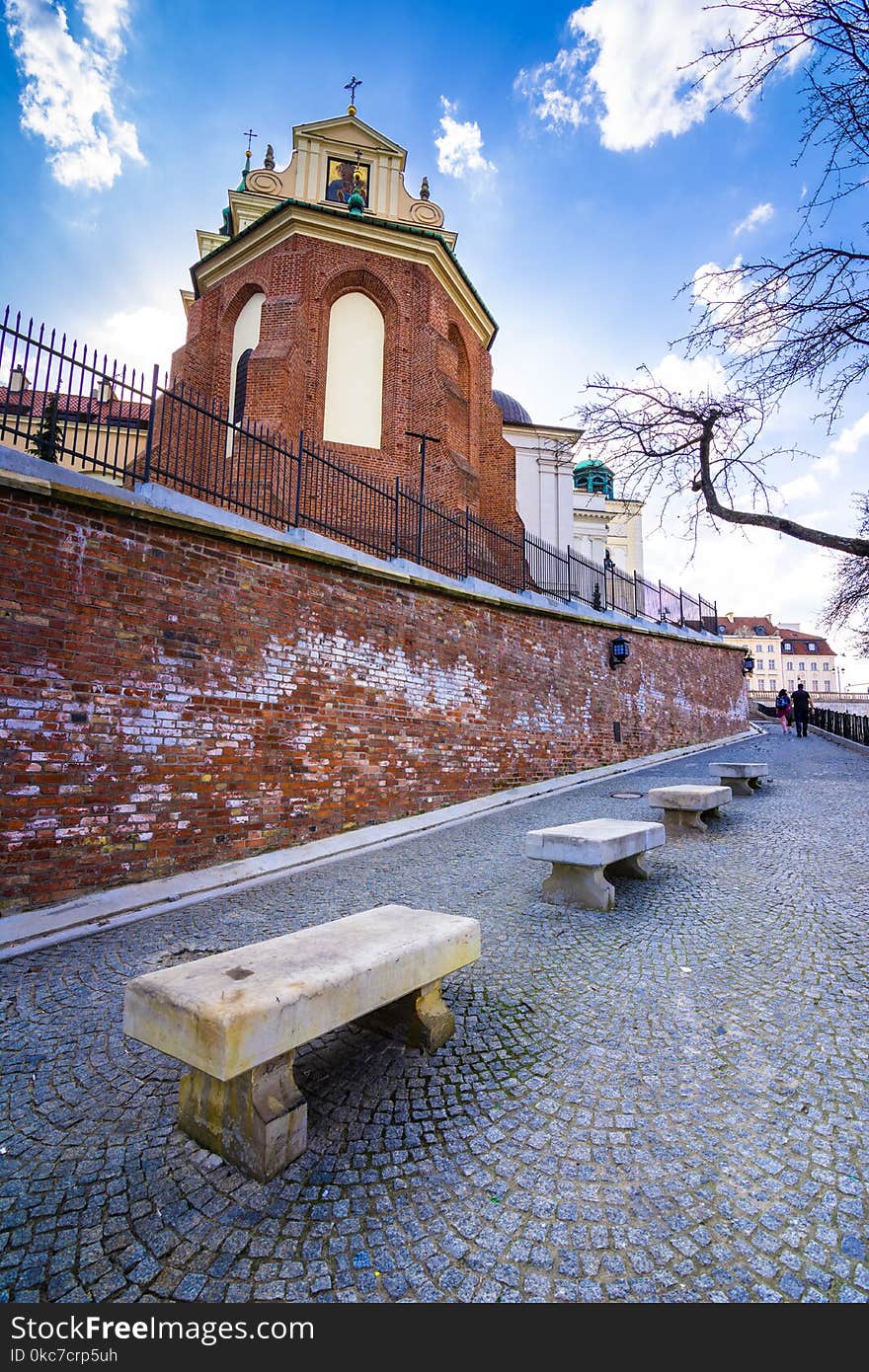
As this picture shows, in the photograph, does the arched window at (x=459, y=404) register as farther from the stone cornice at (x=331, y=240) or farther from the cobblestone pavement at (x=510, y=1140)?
the cobblestone pavement at (x=510, y=1140)

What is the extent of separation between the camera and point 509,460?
1708 centimetres

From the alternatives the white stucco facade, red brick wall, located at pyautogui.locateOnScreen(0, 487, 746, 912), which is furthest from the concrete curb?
the white stucco facade

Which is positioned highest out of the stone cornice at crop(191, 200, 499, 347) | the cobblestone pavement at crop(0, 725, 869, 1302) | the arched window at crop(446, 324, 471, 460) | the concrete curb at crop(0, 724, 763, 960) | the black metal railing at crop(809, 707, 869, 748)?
the stone cornice at crop(191, 200, 499, 347)

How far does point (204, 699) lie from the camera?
5.82m

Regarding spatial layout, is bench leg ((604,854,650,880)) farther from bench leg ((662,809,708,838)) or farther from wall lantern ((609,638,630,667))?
wall lantern ((609,638,630,667))

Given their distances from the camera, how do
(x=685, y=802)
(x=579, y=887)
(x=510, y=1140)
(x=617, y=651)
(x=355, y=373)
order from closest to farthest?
(x=510, y=1140)
(x=579, y=887)
(x=685, y=802)
(x=617, y=651)
(x=355, y=373)

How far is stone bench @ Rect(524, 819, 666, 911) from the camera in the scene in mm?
4348

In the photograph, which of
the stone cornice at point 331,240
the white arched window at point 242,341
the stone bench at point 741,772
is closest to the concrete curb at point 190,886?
the stone bench at point 741,772

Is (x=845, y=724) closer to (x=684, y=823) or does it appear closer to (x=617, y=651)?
(x=617, y=651)

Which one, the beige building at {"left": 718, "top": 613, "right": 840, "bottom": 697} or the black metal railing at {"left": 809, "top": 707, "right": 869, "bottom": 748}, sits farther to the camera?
the beige building at {"left": 718, "top": 613, "right": 840, "bottom": 697}

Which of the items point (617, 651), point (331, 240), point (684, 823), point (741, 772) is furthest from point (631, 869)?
point (331, 240)

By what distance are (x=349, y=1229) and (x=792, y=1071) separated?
180 cm

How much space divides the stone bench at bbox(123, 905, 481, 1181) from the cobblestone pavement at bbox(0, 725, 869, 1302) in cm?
10

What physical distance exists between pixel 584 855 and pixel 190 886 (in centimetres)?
327
